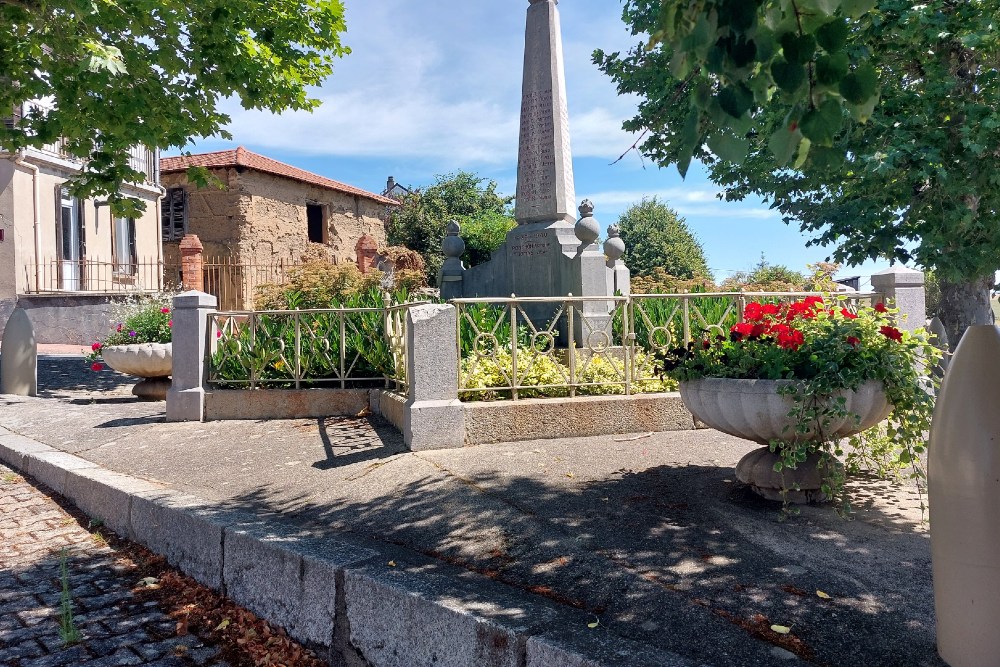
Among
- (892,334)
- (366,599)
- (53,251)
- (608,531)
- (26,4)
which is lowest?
(366,599)

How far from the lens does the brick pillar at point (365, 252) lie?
64.6ft

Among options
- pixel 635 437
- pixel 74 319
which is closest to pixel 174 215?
pixel 74 319

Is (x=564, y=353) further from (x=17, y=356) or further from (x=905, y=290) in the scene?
(x=17, y=356)

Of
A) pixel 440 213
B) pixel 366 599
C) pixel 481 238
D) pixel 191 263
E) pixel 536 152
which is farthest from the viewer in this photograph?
pixel 440 213

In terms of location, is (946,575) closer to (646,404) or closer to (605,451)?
(605,451)

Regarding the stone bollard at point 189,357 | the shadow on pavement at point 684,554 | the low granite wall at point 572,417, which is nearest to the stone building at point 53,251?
the stone bollard at point 189,357

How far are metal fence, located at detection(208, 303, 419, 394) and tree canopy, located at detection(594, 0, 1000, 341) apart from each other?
3.32 m

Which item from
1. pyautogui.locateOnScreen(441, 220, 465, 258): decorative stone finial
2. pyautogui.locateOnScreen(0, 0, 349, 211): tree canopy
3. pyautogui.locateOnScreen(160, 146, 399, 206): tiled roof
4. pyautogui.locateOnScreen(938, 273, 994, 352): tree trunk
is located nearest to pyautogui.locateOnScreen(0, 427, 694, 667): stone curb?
pyautogui.locateOnScreen(0, 0, 349, 211): tree canopy

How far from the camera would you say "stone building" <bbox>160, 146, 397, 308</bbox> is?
22.0 m

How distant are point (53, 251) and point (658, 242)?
20.4 meters

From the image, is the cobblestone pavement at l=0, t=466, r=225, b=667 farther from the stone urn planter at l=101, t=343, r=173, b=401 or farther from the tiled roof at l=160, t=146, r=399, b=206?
the tiled roof at l=160, t=146, r=399, b=206

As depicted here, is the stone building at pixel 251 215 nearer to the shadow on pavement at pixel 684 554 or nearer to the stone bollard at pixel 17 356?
the stone bollard at pixel 17 356

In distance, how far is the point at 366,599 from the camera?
2713 mm

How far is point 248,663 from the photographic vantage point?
2.89m
